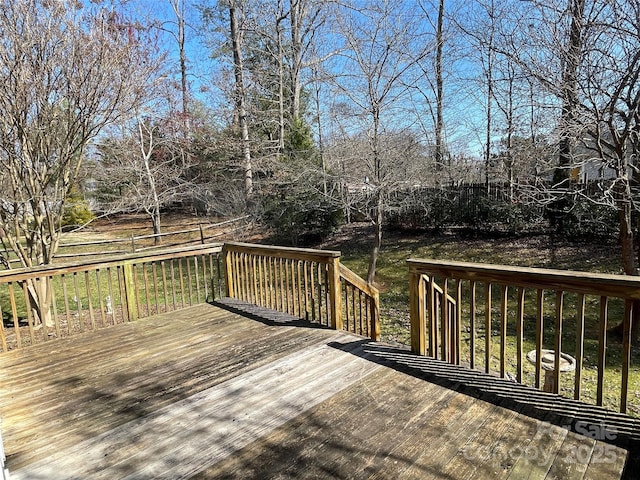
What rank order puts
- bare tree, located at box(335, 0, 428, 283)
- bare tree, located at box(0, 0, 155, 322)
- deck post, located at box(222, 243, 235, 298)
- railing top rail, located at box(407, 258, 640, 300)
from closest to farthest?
railing top rail, located at box(407, 258, 640, 300)
bare tree, located at box(0, 0, 155, 322)
deck post, located at box(222, 243, 235, 298)
bare tree, located at box(335, 0, 428, 283)

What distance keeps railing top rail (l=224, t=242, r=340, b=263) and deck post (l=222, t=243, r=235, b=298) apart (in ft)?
0.21

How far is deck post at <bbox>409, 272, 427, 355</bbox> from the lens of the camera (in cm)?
317

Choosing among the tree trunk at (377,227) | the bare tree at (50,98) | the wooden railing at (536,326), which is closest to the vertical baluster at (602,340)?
the wooden railing at (536,326)

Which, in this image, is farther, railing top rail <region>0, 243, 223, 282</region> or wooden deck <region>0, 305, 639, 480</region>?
railing top rail <region>0, 243, 223, 282</region>

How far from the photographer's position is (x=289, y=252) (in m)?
4.47

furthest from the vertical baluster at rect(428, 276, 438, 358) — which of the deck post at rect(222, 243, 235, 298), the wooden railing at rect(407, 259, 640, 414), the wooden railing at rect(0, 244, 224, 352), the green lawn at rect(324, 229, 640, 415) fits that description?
the deck post at rect(222, 243, 235, 298)

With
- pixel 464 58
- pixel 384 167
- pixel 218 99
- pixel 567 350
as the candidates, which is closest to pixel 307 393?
pixel 567 350

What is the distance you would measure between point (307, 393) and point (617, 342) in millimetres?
5260

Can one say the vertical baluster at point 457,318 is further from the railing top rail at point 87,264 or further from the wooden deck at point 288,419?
the railing top rail at point 87,264

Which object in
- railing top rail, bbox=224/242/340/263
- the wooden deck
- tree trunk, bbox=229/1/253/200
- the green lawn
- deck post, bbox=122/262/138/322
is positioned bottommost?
the green lawn

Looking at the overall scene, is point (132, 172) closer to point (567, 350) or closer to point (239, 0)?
point (239, 0)

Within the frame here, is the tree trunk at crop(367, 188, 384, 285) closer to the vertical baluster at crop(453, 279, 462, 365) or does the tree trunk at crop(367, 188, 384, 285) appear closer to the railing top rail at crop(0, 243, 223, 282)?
the railing top rail at crop(0, 243, 223, 282)

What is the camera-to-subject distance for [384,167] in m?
8.28

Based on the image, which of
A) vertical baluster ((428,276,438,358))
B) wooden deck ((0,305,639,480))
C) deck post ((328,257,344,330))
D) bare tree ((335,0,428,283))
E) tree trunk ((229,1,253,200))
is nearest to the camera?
wooden deck ((0,305,639,480))
